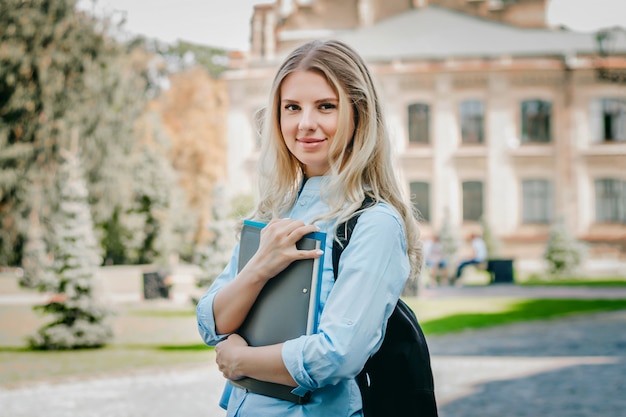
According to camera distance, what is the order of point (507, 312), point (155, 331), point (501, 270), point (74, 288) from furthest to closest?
point (501, 270)
point (507, 312)
point (155, 331)
point (74, 288)

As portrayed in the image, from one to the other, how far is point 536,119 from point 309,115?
1161 inches

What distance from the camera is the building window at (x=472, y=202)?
29.3m

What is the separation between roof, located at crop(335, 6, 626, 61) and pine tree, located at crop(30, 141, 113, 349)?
1991 centimetres

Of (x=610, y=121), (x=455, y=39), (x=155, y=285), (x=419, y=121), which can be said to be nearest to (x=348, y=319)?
(x=155, y=285)

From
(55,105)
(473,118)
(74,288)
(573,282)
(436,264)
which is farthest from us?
(473,118)

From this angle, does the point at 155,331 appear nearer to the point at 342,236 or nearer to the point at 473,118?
the point at 342,236

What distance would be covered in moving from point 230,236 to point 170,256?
15.2m

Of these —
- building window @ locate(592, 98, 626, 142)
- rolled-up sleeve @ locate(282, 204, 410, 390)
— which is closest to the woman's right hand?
rolled-up sleeve @ locate(282, 204, 410, 390)

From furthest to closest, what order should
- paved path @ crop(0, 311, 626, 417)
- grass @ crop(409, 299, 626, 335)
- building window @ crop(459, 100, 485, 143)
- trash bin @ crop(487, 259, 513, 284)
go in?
building window @ crop(459, 100, 485, 143)
trash bin @ crop(487, 259, 513, 284)
grass @ crop(409, 299, 626, 335)
paved path @ crop(0, 311, 626, 417)

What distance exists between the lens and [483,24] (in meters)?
31.9

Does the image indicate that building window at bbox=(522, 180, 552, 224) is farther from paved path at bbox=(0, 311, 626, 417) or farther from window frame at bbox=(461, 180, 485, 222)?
paved path at bbox=(0, 311, 626, 417)

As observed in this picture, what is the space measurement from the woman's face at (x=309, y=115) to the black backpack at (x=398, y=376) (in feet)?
0.69

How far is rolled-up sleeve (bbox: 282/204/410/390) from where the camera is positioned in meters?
1.56

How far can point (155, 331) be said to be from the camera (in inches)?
514
